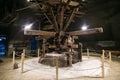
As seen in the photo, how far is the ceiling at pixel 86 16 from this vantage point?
13499 millimetres

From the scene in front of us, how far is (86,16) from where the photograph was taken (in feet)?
53.0

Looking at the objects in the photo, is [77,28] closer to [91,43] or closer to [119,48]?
[91,43]

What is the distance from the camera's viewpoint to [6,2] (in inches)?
541

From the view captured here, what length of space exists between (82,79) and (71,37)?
4452 millimetres

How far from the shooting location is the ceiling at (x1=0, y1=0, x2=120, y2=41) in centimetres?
1350

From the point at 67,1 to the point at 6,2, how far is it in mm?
8641

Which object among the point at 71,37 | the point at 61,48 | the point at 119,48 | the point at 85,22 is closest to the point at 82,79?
the point at 61,48

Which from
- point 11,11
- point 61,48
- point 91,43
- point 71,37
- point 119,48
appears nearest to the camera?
point 61,48

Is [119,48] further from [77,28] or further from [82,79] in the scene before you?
[82,79]

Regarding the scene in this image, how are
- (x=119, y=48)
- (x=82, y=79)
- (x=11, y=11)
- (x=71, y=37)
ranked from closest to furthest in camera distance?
(x=82, y=79) < (x=71, y=37) < (x=11, y=11) < (x=119, y=48)

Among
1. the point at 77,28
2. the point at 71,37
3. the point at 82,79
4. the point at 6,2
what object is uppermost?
the point at 6,2

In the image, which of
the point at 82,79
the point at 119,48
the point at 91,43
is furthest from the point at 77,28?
the point at 82,79

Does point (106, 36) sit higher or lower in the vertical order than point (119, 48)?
higher

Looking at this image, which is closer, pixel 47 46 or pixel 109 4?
pixel 47 46
